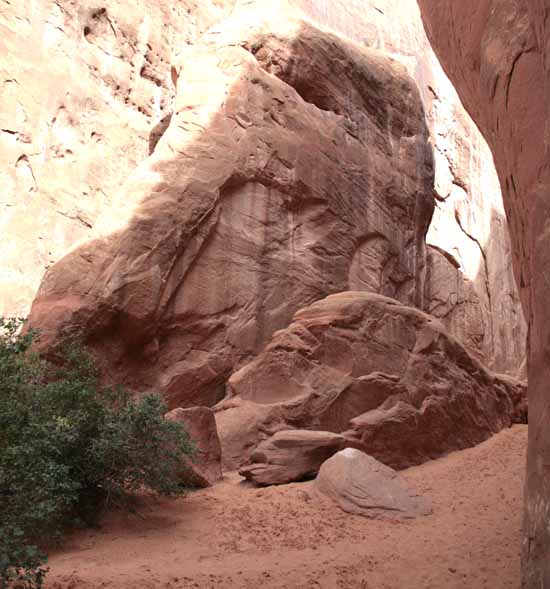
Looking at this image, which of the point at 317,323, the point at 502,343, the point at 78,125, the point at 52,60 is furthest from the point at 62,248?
the point at 502,343

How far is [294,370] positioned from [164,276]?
2.87 m

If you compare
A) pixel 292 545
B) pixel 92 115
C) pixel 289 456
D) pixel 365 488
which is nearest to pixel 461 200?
pixel 92 115

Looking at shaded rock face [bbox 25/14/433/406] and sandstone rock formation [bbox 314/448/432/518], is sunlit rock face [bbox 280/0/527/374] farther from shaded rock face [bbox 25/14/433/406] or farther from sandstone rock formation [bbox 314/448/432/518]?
sandstone rock formation [bbox 314/448/432/518]

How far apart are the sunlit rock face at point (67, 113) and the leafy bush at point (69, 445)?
7909 mm

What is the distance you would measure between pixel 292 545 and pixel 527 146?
4860 millimetres

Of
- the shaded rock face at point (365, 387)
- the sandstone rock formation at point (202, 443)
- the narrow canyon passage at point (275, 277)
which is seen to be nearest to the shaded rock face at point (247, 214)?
the narrow canyon passage at point (275, 277)

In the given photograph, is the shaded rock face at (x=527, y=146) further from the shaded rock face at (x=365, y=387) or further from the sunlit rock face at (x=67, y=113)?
the sunlit rock face at (x=67, y=113)

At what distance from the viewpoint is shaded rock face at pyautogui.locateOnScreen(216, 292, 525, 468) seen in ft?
38.4

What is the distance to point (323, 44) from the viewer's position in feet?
58.1

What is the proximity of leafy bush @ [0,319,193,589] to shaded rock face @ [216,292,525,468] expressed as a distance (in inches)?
93.5

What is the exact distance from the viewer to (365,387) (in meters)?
12.5

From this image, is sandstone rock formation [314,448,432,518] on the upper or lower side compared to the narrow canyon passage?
lower

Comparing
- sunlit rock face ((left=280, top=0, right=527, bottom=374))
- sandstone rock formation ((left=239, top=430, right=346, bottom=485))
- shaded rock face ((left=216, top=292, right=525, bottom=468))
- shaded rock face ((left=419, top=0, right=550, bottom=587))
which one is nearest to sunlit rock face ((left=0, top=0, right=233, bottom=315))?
shaded rock face ((left=216, top=292, right=525, bottom=468))

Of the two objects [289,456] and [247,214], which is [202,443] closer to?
[289,456]
